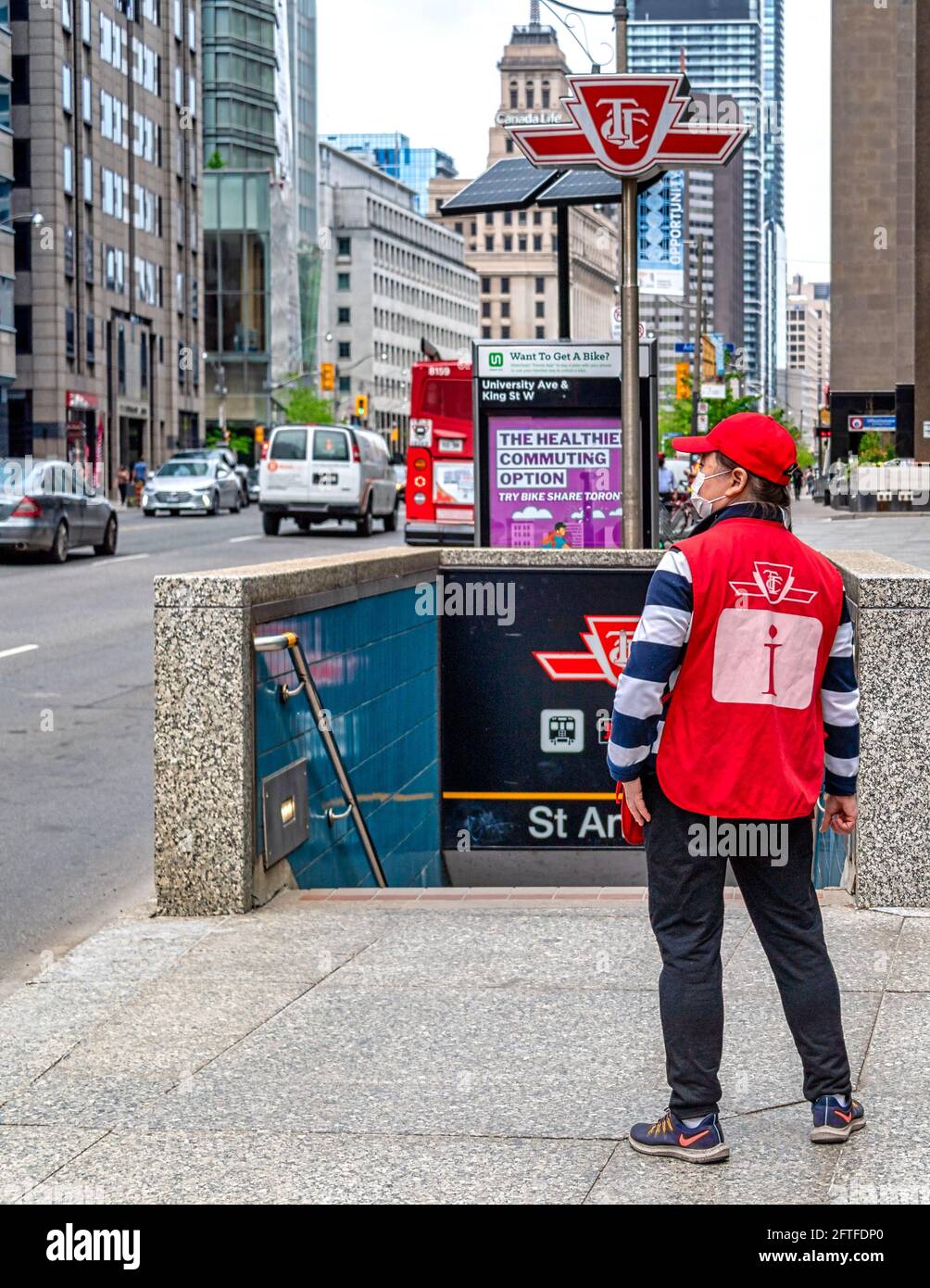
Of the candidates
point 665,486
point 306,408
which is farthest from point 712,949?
point 306,408

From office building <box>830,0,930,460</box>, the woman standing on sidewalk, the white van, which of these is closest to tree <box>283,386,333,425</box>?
office building <box>830,0,930,460</box>

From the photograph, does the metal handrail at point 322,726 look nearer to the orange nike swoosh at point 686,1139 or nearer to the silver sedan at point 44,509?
the orange nike swoosh at point 686,1139

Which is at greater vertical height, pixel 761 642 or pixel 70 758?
pixel 761 642

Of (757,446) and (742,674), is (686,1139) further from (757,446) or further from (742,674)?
(757,446)

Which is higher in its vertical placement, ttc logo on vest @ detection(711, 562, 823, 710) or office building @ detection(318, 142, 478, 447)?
office building @ detection(318, 142, 478, 447)

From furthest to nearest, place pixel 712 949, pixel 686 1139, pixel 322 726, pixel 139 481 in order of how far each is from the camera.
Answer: pixel 139 481
pixel 322 726
pixel 712 949
pixel 686 1139

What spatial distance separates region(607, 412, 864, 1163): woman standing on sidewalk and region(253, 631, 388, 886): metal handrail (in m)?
2.86

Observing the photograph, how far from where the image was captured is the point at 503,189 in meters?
14.7

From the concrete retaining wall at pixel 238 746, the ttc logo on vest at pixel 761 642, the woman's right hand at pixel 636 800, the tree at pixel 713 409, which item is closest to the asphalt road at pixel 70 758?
the concrete retaining wall at pixel 238 746

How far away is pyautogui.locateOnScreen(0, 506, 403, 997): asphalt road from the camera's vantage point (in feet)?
25.5

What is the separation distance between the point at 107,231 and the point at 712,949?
79498mm

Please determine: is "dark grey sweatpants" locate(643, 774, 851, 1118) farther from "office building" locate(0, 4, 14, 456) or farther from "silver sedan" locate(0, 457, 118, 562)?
"office building" locate(0, 4, 14, 456)
